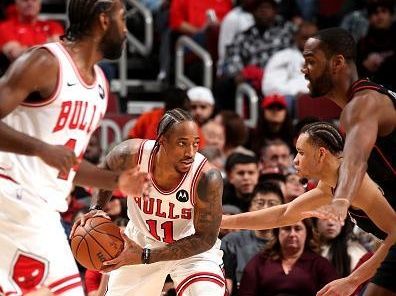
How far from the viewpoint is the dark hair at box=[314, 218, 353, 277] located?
26.6ft

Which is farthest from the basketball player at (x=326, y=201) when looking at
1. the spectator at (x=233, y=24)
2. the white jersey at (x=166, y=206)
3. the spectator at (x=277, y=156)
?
the spectator at (x=233, y=24)

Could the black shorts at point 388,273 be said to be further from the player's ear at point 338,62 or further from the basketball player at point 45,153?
the basketball player at point 45,153

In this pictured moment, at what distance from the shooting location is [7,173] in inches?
199

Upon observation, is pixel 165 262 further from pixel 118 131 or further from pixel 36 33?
pixel 36 33

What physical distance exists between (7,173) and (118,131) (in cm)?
523

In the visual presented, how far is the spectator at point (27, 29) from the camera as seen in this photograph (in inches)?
408

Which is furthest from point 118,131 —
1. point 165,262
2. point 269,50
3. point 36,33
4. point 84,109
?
point 84,109

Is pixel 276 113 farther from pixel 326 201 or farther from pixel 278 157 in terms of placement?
pixel 326 201

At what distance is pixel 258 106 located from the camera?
11.4 meters

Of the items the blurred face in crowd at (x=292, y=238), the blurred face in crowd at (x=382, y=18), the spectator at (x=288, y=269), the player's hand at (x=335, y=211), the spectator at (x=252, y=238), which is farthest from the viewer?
the blurred face in crowd at (x=382, y=18)

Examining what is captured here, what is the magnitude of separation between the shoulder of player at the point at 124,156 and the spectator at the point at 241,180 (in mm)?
2921

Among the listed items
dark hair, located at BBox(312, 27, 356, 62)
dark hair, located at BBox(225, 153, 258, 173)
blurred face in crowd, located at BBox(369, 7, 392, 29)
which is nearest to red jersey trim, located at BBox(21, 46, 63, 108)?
dark hair, located at BBox(312, 27, 356, 62)

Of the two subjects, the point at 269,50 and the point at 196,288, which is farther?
the point at 269,50

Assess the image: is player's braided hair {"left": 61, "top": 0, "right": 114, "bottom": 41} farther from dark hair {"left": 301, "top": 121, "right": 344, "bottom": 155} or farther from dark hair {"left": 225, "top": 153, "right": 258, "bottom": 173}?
dark hair {"left": 225, "top": 153, "right": 258, "bottom": 173}
